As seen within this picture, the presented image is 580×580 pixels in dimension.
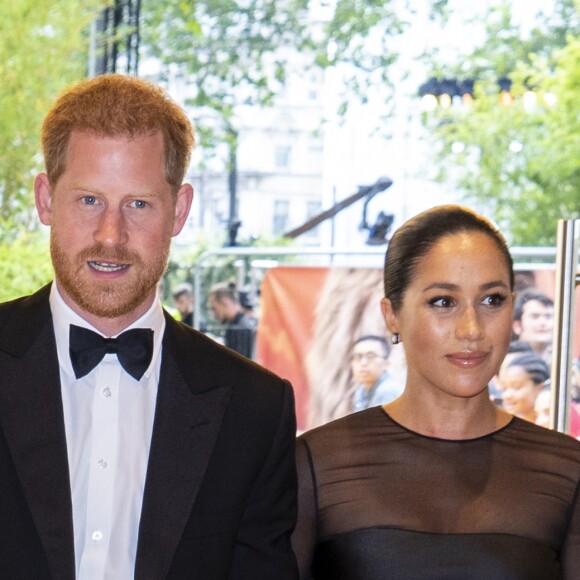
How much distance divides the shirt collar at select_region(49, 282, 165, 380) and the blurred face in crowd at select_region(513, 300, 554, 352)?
226 centimetres

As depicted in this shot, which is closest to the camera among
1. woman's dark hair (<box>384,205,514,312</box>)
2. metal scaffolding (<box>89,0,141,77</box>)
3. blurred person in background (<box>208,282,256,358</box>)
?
woman's dark hair (<box>384,205,514,312</box>)

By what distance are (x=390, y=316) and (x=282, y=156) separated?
507 centimetres

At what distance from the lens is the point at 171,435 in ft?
5.83

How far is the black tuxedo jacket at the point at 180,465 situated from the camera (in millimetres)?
1662

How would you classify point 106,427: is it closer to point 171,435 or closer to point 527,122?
point 171,435

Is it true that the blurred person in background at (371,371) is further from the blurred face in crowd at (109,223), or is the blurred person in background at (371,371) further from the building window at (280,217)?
the building window at (280,217)

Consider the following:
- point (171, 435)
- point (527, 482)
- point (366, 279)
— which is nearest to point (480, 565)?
point (527, 482)

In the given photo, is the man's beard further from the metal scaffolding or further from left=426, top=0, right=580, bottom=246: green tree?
left=426, top=0, right=580, bottom=246: green tree

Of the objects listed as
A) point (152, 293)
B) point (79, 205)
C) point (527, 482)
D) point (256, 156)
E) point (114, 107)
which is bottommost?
point (527, 482)

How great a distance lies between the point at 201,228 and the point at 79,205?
5.31 meters

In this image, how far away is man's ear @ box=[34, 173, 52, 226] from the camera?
1.80m

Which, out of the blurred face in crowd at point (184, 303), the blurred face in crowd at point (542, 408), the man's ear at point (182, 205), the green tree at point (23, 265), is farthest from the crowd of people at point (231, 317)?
the man's ear at point (182, 205)

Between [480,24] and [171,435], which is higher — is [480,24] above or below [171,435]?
above

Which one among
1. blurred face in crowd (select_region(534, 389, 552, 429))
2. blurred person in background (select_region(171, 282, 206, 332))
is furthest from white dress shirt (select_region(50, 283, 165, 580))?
blurred person in background (select_region(171, 282, 206, 332))
